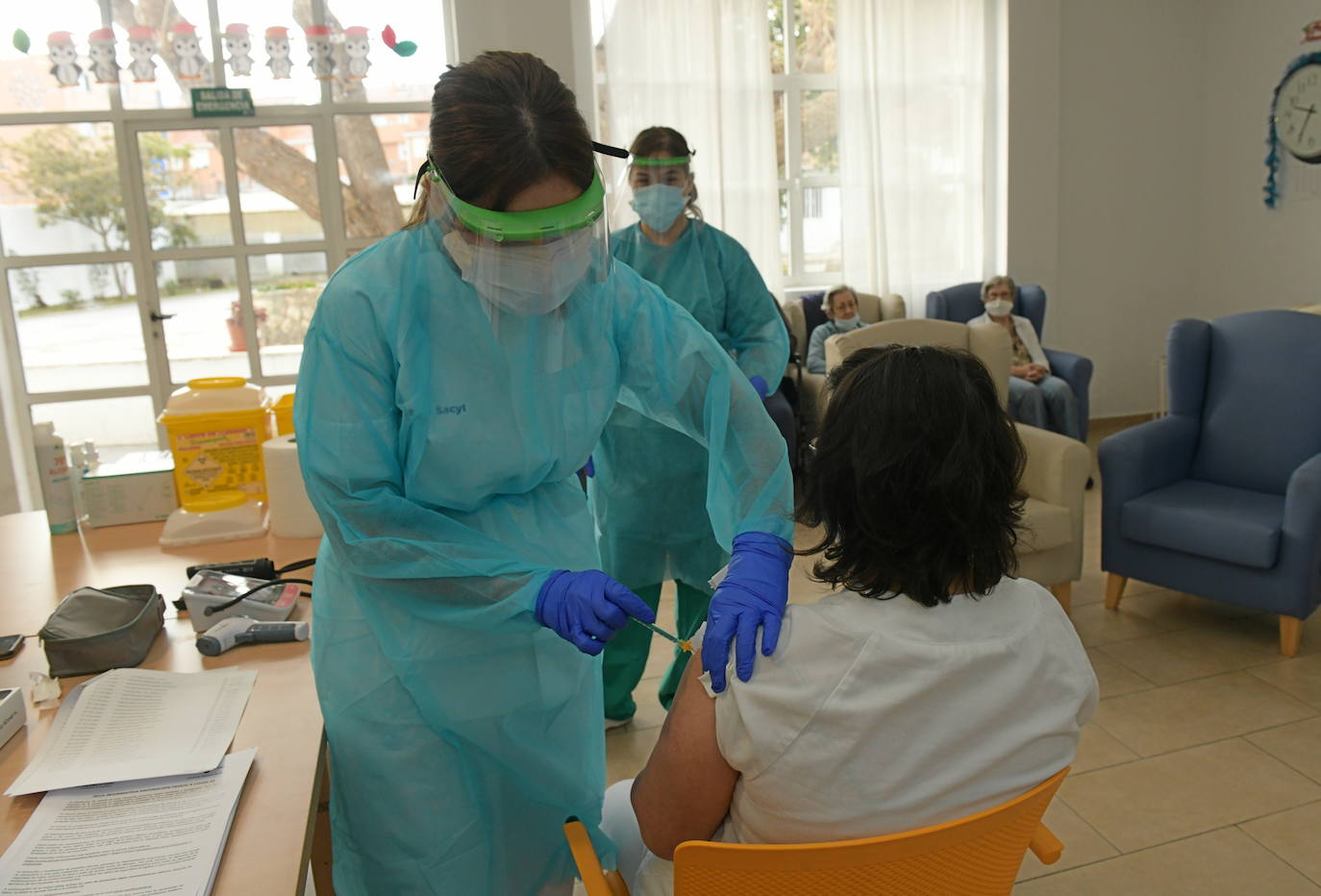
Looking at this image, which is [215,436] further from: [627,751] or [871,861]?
[871,861]

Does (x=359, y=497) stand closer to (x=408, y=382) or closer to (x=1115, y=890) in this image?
(x=408, y=382)

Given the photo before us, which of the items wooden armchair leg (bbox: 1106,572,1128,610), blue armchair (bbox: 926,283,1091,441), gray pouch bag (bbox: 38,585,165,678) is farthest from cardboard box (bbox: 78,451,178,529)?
blue armchair (bbox: 926,283,1091,441)

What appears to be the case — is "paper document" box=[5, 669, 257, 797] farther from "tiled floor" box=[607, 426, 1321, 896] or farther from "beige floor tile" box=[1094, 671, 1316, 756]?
"beige floor tile" box=[1094, 671, 1316, 756]

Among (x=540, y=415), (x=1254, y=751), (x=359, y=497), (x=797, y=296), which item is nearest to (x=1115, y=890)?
(x=1254, y=751)

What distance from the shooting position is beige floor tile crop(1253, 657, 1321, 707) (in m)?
2.73

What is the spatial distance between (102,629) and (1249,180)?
621cm

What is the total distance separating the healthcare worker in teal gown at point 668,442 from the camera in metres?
2.42

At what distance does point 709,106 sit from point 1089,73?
7.58ft

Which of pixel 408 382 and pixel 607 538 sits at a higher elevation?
pixel 408 382

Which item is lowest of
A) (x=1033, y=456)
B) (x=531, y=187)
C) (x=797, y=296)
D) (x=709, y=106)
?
(x=1033, y=456)

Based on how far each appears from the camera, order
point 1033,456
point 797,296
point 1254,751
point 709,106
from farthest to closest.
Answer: point 797,296 → point 709,106 → point 1033,456 → point 1254,751

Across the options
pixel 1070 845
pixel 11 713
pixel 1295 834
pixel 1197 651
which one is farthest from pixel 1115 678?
pixel 11 713

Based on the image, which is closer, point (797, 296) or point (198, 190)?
point (198, 190)

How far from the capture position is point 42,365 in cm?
475
